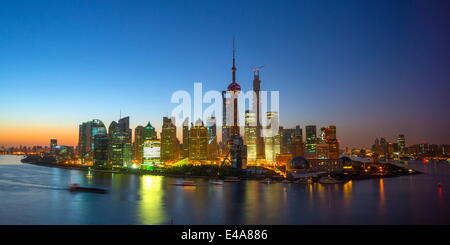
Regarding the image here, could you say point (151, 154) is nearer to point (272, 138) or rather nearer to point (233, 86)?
point (233, 86)

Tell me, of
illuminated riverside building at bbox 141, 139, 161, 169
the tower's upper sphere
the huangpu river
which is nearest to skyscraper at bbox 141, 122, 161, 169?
illuminated riverside building at bbox 141, 139, 161, 169

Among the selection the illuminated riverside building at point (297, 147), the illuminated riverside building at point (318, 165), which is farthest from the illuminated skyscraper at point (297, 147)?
the illuminated riverside building at point (318, 165)

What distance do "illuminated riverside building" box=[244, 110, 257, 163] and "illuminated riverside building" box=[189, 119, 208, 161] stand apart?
19.2 m

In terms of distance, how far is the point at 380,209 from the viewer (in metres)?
26.8

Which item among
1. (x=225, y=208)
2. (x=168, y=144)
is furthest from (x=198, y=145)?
(x=225, y=208)

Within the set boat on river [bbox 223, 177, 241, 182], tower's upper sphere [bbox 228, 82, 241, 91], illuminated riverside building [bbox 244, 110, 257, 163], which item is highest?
tower's upper sphere [bbox 228, 82, 241, 91]

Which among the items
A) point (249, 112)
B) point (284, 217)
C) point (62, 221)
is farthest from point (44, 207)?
point (249, 112)

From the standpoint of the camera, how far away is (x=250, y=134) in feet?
396

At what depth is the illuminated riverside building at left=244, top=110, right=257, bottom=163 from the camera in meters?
118

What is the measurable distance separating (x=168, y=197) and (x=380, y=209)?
67.6 ft

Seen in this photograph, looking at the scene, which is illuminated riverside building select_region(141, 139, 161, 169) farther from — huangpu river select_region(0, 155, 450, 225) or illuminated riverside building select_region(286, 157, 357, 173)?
huangpu river select_region(0, 155, 450, 225)

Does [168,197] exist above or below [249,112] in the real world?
below
